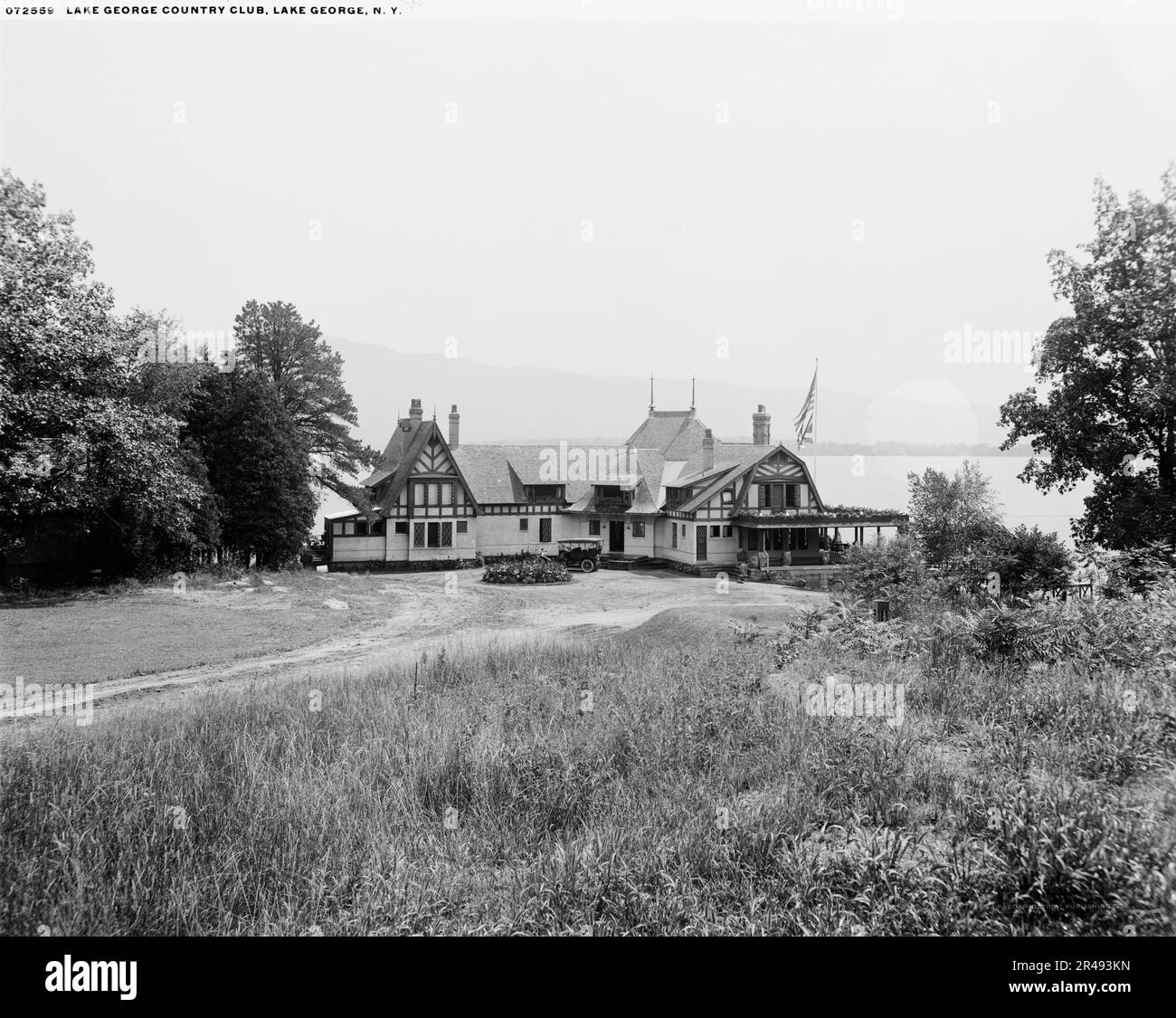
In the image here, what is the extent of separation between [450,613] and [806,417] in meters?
12.2

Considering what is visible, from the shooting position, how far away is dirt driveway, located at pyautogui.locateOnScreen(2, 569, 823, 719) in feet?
37.6

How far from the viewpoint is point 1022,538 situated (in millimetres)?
13008

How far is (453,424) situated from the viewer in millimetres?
32875

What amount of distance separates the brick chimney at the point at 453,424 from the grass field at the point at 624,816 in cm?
2569

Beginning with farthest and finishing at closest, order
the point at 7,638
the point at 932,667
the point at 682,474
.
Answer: the point at 682,474 → the point at 7,638 → the point at 932,667

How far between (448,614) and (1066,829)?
589 inches

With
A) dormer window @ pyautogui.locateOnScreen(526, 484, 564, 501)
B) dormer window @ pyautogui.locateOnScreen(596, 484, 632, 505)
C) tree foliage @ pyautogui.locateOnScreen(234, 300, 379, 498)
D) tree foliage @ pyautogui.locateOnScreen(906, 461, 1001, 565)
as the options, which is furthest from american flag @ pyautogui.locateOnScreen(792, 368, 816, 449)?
tree foliage @ pyautogui.locateOnScreen(234, 300, 379, 498)

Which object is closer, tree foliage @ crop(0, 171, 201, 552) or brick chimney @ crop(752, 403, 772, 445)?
tree foliage @ crop(0, 171, 201, 552)

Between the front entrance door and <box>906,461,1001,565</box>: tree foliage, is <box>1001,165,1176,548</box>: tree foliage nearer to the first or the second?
<box>906,461,1001,565</box>: tree foliage

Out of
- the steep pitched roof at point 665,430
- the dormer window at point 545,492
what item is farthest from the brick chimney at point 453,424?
the steep pitched roof at point 665,430

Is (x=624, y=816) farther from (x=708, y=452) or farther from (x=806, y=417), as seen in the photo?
(x=708, y=452)

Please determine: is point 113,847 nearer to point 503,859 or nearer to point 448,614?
A: point 503,859

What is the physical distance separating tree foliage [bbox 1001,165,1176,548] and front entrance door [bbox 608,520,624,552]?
17741 millimetres
